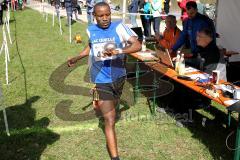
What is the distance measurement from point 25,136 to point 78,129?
768mm

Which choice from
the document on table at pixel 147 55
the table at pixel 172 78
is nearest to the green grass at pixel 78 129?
the table at pixel 172 78

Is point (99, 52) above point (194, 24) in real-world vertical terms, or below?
below

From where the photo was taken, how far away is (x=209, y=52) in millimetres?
5520

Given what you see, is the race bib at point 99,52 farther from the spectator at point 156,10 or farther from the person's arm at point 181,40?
the spectator at point 156,10

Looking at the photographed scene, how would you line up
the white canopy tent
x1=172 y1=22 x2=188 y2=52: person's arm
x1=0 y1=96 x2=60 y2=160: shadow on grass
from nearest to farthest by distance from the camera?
x1=0 y1=96 x2=60 y2=160: shadow on grass
x1=172 y1=22 x2=188 y2=52: person's arm
the white canopy tent

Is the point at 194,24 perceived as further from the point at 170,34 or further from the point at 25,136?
the point at 25,136

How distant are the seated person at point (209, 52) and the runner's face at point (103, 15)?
1.84m

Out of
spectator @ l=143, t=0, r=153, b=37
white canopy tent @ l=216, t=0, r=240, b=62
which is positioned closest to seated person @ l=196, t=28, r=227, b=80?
white canopy tent @ l=216, t=0, r=240, b=62

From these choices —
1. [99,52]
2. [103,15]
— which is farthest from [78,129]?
[103,15]

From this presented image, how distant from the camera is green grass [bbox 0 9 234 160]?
482 centimetres

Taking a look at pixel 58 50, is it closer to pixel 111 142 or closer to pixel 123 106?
pixel 123 106

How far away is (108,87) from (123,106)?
7.27 feet

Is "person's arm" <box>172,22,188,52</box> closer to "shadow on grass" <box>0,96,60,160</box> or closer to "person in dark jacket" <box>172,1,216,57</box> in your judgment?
"person in dark jacket" <box>172,1,216,57</box>

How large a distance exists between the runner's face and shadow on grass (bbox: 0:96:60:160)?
73.0 inches
